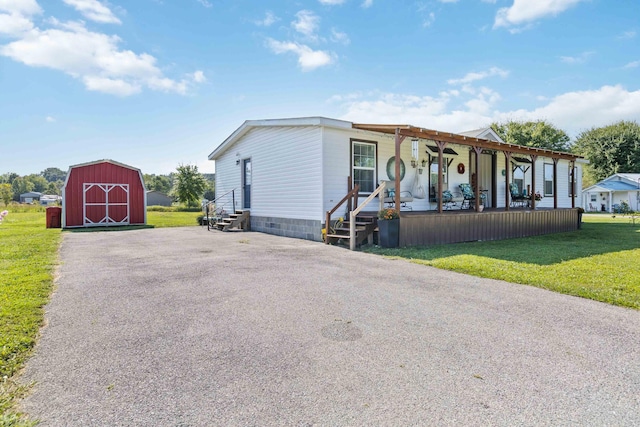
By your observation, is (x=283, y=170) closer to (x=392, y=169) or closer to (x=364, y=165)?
(x=364, y=165)

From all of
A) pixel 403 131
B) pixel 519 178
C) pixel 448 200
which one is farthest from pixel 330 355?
pixel 519 178

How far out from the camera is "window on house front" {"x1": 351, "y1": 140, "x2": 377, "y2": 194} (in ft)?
33.6

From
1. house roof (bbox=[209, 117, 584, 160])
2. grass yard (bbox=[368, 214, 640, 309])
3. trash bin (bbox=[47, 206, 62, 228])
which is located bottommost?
grass yard (bbox=[368, 214, 640, 309])

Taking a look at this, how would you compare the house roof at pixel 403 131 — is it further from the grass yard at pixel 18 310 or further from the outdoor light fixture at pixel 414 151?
the grass yard at pixel 18 310

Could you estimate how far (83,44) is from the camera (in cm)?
1170

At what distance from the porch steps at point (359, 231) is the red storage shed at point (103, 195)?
11618 millimetres

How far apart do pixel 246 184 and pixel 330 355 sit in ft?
38.4

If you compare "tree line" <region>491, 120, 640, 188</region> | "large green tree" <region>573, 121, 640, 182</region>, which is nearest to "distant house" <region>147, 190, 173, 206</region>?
"tree line" <region>491, 120, 640, 188</region>

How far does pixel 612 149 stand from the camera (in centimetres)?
3738

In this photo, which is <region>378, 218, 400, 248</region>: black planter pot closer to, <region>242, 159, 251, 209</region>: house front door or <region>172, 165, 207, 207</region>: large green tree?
<region>242, 159, 251, 209</region>: house front door

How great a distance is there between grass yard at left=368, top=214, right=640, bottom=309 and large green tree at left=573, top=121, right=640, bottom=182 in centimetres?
3701

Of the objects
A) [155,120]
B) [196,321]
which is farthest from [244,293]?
[155,120]

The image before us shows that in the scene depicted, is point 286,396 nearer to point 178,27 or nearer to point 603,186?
point 178,27

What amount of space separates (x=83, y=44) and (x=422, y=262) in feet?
42.3
